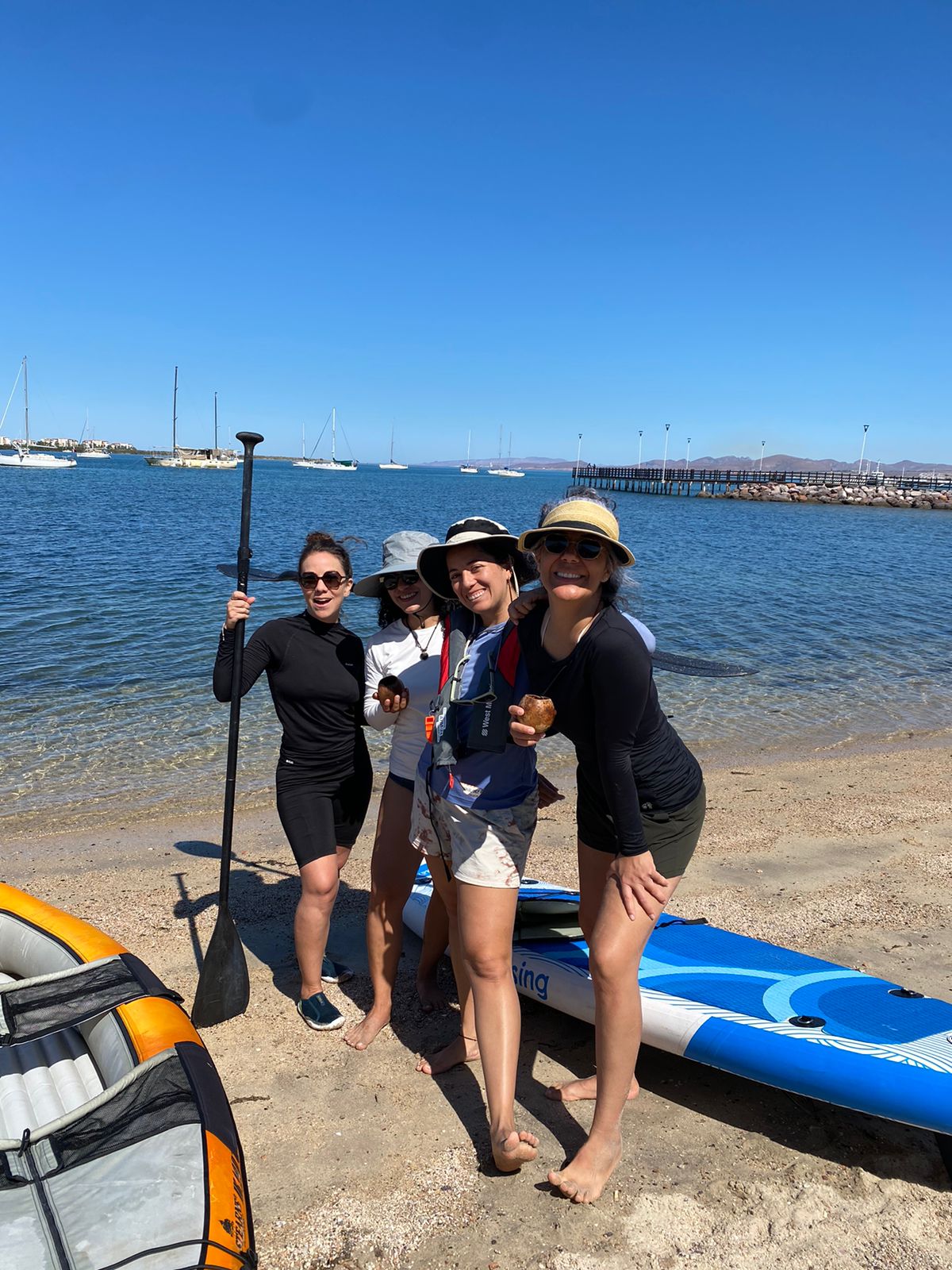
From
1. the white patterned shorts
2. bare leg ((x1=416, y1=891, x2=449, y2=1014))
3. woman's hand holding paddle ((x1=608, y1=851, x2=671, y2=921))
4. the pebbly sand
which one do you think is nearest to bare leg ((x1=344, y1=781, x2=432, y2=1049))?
the pebbly sand

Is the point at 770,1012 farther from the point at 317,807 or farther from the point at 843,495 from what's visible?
the point at 843,495

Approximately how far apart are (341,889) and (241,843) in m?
1.36

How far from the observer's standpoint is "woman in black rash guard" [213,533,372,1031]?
380cm

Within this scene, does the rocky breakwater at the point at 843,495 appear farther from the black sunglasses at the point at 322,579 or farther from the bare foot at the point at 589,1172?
the bare foot at the point at 589,1172

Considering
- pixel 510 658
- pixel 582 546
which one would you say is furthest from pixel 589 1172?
pixel 582 546

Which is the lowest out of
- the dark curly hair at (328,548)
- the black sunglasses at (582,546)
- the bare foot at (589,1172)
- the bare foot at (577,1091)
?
the bare foot at (577,1091)

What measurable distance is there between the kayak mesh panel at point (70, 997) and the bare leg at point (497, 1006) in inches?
43.7

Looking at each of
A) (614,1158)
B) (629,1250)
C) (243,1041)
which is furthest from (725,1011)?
(243,1041)

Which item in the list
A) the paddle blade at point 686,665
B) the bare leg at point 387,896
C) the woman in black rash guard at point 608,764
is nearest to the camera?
the woman in black rash guard at point 608,764

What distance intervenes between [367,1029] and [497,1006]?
3.74 ft

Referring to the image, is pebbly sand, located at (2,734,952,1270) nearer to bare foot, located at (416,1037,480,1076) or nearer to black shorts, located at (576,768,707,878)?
bare foot, located at (416,1037,480,1076)

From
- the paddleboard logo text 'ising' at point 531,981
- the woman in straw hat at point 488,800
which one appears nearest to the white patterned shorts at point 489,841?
the woman in straw hat at point 488,800

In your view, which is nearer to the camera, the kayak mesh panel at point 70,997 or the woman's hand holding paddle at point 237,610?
the kayak mesh panel at point 70,997

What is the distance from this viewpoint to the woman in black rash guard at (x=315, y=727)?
150 inches
